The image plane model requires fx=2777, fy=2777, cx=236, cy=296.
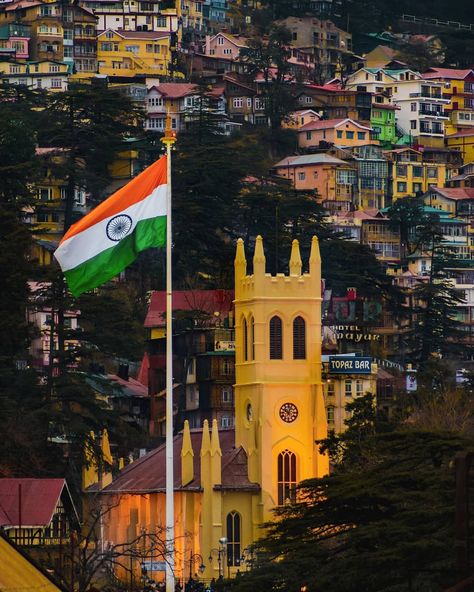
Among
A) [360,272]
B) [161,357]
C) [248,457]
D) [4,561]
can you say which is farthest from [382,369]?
[4,561]

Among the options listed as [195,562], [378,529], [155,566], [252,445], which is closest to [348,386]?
[252,445]

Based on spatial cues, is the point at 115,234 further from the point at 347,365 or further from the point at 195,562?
the point at 347,365

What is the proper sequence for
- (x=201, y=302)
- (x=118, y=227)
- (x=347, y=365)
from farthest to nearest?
(x=201, y=302)
(x=347, y=365)
(x=118, y=227)

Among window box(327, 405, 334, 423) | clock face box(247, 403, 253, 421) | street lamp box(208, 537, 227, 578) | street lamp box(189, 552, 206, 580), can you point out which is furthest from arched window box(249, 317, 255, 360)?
street lamp box(189, 552, 206, 580)

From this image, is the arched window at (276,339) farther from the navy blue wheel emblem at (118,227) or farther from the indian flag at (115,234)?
the navy blue wheel emblem at (118,227)

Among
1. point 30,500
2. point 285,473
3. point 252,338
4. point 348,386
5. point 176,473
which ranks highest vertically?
point 252,338

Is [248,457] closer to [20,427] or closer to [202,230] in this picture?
[20,427]

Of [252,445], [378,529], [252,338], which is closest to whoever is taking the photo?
[378,529]
